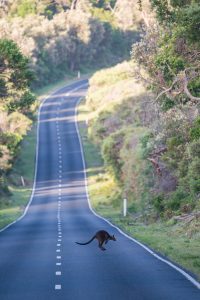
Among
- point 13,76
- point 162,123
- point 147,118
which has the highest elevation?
point 13,76

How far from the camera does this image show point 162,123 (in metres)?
38.9

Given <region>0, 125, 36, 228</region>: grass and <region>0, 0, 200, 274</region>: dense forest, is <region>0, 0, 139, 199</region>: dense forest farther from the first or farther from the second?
<region>0, 125, 36, 228</region>: grass

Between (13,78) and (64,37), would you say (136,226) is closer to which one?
(13,78)

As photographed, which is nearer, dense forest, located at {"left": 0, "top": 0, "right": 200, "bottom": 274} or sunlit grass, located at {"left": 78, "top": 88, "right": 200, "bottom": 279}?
sunlit grass, located at {"left": 78, "top": 88, "right": 200, "bottom": 279}

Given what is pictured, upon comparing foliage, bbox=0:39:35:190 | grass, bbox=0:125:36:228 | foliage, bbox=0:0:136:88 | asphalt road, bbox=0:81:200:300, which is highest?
foliage, bbox=0:39:35:190

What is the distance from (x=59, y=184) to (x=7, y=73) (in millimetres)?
42157

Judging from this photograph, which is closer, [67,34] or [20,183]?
[20,183]

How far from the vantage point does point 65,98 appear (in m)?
120

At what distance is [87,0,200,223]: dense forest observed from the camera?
79.7ft

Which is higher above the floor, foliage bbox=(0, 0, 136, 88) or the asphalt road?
the asphalt road

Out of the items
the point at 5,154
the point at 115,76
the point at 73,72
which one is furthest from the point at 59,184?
the point at 73,72

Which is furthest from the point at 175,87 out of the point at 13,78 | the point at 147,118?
the point at 147,118

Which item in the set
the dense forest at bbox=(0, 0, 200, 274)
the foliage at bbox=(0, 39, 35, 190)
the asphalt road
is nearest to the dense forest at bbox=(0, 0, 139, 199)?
the dense forest at bbox=(0, 0, 200, 274)

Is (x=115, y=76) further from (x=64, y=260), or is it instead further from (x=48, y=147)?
(x=64, y=260)
